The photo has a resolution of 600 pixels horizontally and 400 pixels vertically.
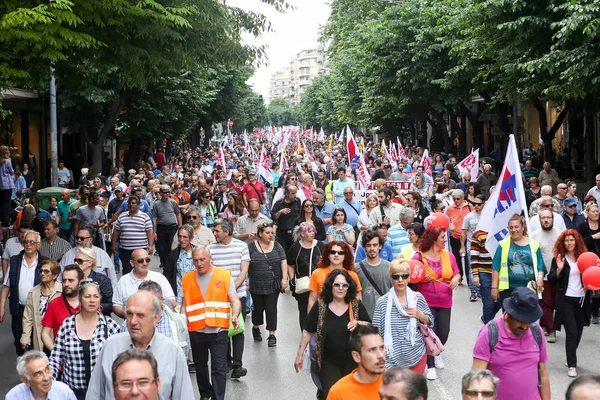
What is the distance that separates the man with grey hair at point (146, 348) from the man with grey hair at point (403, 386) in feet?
4.31

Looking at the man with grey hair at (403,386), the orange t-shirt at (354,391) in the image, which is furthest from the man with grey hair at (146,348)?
the man with grey hair at (403,386)

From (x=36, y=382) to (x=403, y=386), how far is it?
7.78ft

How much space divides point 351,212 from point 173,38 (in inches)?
164

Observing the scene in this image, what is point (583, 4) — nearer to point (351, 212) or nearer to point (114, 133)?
point (351, 212)

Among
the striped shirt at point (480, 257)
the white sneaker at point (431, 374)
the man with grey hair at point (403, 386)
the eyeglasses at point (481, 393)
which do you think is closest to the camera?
the man with grey hair at point (403, 386)

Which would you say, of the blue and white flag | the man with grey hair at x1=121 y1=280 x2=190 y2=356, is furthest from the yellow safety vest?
the man with grey hair at x1=121 y1=280 x2=190 y2=356

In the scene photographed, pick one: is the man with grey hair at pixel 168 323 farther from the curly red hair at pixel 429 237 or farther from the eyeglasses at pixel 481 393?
the curly red hair at pixel 429 237

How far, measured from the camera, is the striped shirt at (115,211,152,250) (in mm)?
13617

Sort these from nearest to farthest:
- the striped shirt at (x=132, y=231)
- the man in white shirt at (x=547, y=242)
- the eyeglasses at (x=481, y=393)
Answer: the eyeglasses at (x=481, y=393) < the man in white shirt at (x=547, y=242) < the striped shirt at (x=132, y=231)

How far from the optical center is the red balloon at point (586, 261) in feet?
32.2

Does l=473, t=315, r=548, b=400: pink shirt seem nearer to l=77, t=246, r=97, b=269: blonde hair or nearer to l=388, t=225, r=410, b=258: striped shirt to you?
l=77, t=246, r=97, b=269: blonde hair

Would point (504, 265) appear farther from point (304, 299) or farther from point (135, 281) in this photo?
point (135, 281)

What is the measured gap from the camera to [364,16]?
2203 inches

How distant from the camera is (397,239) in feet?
37.3
